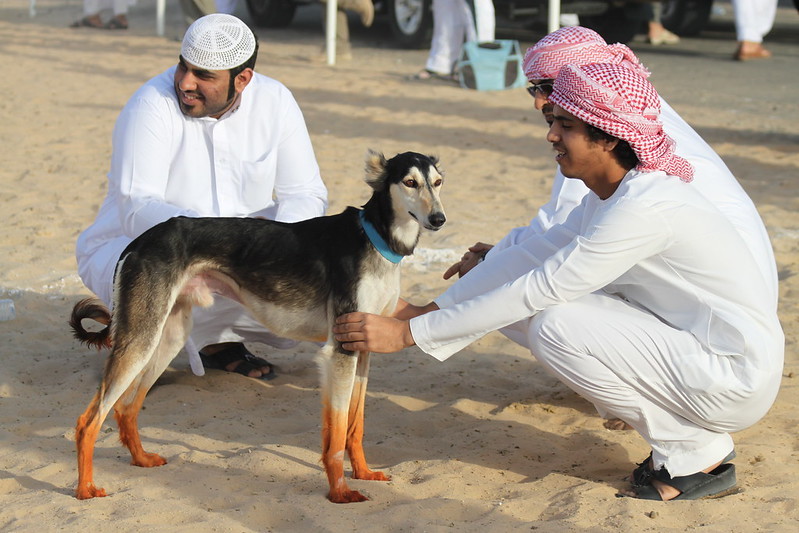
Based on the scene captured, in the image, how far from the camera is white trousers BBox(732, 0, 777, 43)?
14.1 meters

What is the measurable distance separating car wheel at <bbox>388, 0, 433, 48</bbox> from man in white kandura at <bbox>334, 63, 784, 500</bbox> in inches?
496

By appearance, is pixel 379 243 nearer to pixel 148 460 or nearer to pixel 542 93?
pixel 542 93

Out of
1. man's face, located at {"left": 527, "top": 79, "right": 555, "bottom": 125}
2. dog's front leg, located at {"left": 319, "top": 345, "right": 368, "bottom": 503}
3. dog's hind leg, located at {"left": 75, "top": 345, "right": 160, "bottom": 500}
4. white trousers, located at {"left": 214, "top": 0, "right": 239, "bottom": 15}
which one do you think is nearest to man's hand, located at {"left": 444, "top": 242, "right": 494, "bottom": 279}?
man's face, located at {"left": 527, "top": 79, "right": 555, "bottom": 125}

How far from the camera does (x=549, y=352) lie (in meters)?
3.84

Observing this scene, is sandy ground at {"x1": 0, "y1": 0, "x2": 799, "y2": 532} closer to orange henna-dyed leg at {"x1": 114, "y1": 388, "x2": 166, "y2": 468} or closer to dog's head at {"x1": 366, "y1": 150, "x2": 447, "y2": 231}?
orange henna-dyed leg at {"x1": 114, "y1": 388, "x2": 166, "y2": 468}

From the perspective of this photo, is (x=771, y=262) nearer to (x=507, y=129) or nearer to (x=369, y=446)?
(x=369, y=446)

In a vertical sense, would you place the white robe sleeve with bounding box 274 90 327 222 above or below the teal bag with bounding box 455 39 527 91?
above

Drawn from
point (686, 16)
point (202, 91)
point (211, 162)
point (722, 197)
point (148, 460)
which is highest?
point (202, 91)

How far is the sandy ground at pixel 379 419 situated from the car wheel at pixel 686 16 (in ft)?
24.9

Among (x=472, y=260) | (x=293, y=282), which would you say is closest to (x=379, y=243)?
(x=293, y=282)

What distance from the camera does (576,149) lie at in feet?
12.0

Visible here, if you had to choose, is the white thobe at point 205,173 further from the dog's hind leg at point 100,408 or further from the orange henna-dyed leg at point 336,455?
the orange henna-dyed leg at point 336,455

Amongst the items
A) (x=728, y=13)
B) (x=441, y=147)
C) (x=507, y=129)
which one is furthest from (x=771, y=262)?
(x=728, y=13)

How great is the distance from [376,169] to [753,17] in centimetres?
1197
